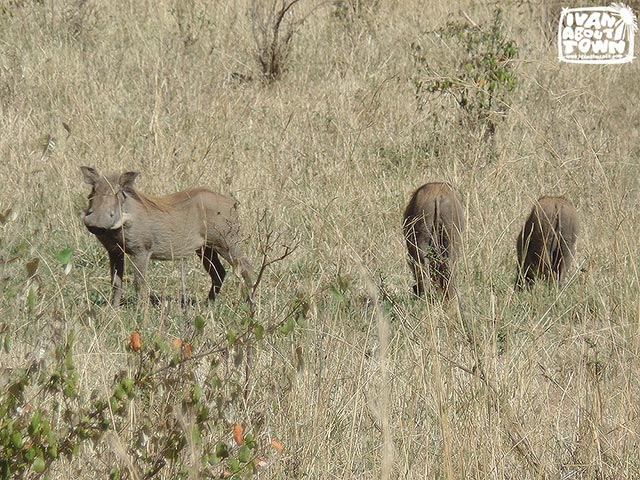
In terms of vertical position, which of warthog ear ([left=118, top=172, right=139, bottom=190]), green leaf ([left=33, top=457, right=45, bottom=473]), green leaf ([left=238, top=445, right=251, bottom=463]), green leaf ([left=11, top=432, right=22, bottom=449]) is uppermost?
green leaf ([left=11, top=432, right=22, bottom=449])

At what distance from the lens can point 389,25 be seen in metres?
11.1

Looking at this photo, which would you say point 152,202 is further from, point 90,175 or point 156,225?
point 90,175

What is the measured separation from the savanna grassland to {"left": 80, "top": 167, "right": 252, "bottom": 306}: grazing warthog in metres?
0.18

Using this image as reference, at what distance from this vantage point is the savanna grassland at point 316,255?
2.95m

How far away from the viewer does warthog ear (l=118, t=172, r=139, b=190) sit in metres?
5.75

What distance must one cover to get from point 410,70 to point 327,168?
109 inches

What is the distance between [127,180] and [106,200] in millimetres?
162

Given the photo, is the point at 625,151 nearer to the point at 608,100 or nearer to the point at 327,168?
the point at 608,100
